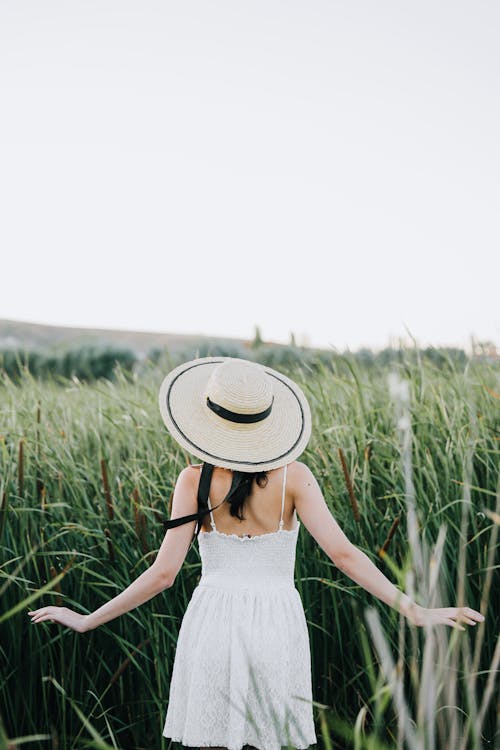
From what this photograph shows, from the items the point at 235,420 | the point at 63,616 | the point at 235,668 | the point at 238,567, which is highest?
the point at 235,420

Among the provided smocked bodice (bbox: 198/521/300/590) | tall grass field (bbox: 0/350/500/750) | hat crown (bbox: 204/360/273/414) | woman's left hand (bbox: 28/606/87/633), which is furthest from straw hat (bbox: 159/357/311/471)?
woman's left hand (bbox: 28/606/87/633)

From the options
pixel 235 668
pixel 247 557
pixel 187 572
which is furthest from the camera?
pixel 187 572

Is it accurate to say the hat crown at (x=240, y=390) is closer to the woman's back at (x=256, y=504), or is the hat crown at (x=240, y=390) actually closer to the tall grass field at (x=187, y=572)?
the woman's back at (x=256, y=504)

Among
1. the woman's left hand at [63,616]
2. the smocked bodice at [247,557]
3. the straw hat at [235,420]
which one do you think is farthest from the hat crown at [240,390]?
the woman's left hand at [63,616]

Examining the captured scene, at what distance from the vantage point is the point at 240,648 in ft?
7.10

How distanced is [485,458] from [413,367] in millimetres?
821

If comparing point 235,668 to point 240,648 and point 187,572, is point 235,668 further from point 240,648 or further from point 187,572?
point 187,572

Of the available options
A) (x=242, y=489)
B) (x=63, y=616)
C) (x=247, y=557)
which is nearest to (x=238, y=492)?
(x=242, y=489)

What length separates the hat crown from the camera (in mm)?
2279

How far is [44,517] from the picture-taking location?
3.18m

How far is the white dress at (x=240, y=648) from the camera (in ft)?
7.10

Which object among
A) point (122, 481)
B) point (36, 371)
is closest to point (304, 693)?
point (122, 481)

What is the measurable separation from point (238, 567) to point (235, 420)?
1.41ft

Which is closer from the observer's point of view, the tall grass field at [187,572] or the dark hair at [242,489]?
the dark hair at [242,489]
